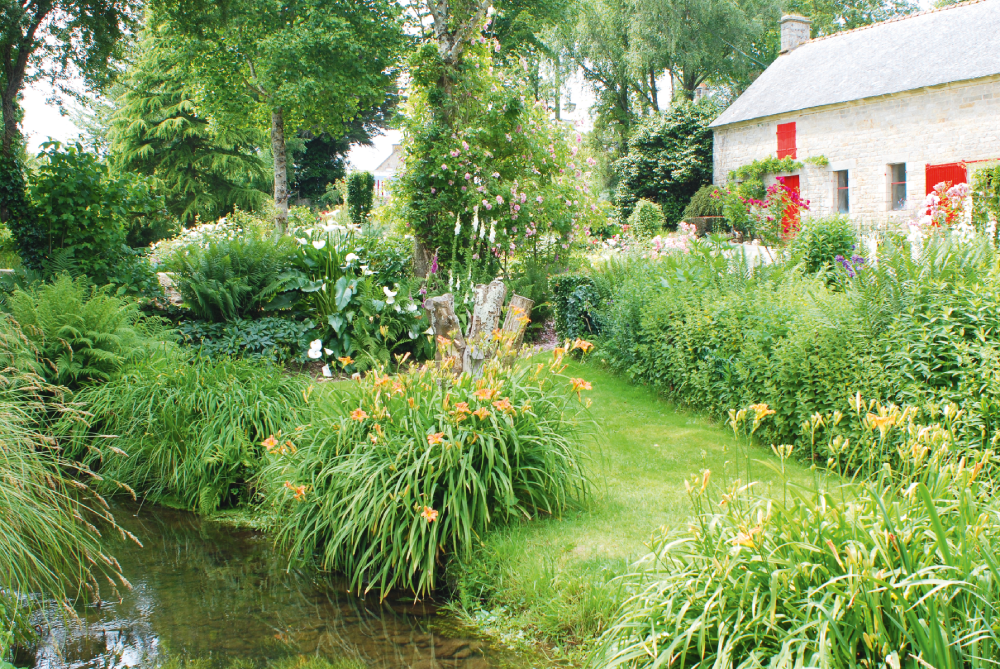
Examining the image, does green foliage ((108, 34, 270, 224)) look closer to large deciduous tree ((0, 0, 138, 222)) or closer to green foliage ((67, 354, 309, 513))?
large deciduous tree ((0, 0, 138, 222))

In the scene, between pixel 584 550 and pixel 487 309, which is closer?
pixel 584 550

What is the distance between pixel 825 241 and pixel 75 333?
7289mm

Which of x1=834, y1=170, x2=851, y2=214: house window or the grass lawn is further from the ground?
x1=834, y1=170, x2=851, y2=214: house window

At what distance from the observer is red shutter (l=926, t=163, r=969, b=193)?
53.4 feet

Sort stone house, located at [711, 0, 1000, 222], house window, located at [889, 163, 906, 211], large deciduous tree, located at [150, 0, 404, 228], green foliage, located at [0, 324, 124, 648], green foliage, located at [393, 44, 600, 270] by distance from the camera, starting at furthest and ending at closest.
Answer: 1. house window, located at [889, 163, 906, 211]
2. stone house, located at [711, 0, 1000, 222]
3. large deciduous tree, located at [150, 0, 404, 228]
4. green foliage, located at [393, 44, 600, 270]
5. green foliage, located at [0, 324, 124, 648]

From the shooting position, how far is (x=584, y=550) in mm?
3500

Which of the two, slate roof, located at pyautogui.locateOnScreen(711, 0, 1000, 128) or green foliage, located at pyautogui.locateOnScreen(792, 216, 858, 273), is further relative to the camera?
slate roof, located at pyautogui.locateOnScreen(711, 0, 1000, 128)

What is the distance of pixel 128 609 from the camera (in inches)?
141

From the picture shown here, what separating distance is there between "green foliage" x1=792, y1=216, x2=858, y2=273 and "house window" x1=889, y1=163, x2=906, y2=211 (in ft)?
39.6

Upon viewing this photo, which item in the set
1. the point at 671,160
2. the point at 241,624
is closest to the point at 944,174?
the point at 671,160

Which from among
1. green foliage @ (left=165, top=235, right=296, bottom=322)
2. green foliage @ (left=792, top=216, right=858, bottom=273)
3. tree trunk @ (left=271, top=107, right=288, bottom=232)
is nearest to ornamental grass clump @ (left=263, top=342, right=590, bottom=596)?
green foliage @ (left=165, top=235, right=296, bottom=322)

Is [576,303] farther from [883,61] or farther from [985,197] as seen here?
[883,61]

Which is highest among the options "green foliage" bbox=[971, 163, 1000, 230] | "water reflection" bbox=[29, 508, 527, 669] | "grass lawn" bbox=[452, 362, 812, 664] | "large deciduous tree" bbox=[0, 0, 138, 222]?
"large deciduous tree" bbox=[0, 0, 138, 222]

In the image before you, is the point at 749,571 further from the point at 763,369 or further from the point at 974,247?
the point at 974,247
